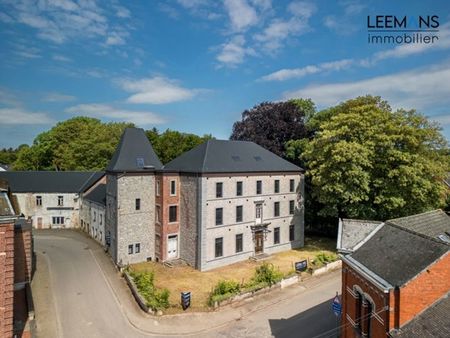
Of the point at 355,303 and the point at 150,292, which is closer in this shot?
the point at 355,303

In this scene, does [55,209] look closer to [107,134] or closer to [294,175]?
[107,134]

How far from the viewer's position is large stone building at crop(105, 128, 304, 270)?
86.5 feet

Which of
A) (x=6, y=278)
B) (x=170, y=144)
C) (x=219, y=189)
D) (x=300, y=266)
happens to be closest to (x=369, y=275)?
(x=300, y=266)

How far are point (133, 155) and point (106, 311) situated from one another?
13818mm

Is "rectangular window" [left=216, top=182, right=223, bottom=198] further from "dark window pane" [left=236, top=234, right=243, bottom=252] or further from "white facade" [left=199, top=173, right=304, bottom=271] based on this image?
"dark window pane" [left=236, top=234, right=243, bottom=252]

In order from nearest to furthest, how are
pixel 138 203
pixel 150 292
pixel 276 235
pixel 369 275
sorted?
pixel 369 275 < pixel 150 292 < pixel 138 203 < pixel 276 235

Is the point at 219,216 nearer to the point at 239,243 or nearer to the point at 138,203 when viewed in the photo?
the point at 239,243

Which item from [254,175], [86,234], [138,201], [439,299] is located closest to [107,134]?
[86,234]

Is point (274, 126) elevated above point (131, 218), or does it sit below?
above

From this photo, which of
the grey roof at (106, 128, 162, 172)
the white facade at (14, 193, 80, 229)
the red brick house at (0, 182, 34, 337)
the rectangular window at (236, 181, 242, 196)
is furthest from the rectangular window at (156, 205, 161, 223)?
the white facade at (14, 193, 80, 229)

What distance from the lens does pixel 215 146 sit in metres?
28.8

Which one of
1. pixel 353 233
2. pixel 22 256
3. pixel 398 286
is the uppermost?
pixel 353 233

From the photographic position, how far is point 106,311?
18797 millimetres

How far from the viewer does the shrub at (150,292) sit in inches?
737
